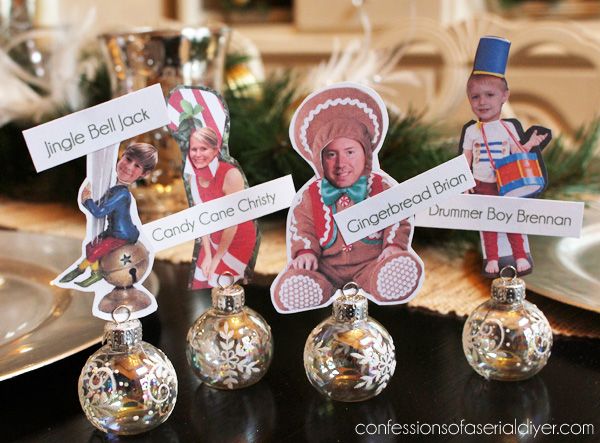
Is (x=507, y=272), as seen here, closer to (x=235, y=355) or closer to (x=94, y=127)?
(x=235, y=355)

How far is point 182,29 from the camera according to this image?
932mm

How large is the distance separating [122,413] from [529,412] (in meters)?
0.26

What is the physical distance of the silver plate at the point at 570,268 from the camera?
25.3 inches

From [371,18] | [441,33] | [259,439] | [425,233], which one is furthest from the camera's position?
[371,18]

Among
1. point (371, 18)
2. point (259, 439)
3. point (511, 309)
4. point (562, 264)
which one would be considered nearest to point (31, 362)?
point (259, 439)

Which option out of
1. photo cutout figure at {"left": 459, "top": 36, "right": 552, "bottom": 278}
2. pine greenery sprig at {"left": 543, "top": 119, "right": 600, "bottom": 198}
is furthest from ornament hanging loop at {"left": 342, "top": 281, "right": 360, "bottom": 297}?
pine greenery sprig at {"left": 543, "top": 119, "right": 600, "bottom": 198}

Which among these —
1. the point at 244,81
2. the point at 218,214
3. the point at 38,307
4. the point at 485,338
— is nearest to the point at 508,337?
the point at 485,338

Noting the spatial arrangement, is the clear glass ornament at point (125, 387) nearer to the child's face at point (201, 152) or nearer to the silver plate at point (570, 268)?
the child's face at point (201, 152)

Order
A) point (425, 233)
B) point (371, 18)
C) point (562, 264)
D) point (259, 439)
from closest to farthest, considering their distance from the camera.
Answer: point (259, 439)
point (562, 264)
point (425, 233)
point (371, 18)

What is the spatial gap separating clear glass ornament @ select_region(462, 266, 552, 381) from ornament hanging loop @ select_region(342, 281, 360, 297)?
88 mm

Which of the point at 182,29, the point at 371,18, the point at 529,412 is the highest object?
the point at 182,29

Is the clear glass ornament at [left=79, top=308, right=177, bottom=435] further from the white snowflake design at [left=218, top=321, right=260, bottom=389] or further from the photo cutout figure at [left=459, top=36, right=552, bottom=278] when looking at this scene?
the photo cutout figure at [left=459, top=36, right=552, bottom=278]

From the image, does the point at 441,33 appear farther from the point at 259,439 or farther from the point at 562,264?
the point at 259,439

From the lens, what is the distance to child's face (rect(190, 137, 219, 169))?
1.75 feet
